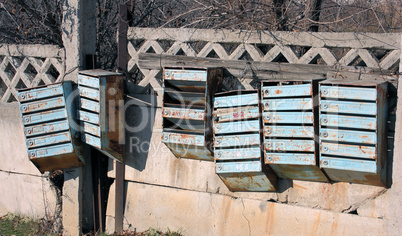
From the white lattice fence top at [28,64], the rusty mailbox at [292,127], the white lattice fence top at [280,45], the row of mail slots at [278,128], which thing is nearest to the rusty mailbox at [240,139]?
the row of mail slots at [278,128]

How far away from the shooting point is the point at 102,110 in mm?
5000

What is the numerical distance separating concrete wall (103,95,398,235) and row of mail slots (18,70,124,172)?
0.32m

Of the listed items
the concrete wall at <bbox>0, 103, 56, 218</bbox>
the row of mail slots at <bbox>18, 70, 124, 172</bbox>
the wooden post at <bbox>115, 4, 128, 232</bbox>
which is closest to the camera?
the row of mail slots at <bbox>18, 70, 124, 172</bbox>

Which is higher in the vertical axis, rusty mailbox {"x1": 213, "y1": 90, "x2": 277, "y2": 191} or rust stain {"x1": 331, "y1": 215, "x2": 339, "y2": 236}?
rusty mailbox {"x1": 213, "y1": 90, "x2": 277, "y2": 191}

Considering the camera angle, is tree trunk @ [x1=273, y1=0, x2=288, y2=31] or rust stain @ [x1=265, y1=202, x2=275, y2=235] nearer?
rust stain @ [x1=265, y1=202, x2=275, y2=235]

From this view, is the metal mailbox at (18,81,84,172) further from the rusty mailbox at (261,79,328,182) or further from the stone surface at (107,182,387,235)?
the rusty mailbox at (261,79,328,182)

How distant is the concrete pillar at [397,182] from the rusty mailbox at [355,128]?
10 cm

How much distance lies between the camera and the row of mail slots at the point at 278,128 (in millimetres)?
3746

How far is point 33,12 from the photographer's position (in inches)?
252

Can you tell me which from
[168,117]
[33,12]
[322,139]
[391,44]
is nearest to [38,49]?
[33,12]

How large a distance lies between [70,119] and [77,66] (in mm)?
757

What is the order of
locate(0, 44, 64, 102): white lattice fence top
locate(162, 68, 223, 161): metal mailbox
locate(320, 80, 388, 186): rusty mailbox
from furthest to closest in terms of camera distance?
locate(0, 44, 64, 102): white lattice fence top → locate(162, 68, 223, 161): metal mailbox → locate(320, 80, 388, 186): rusty mailbox

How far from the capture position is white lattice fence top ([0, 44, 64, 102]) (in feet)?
18.9

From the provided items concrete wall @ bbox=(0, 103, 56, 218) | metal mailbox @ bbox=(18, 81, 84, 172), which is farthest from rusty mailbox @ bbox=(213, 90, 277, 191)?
concrete wall @ bbox=(0, 103, 56, 218)
